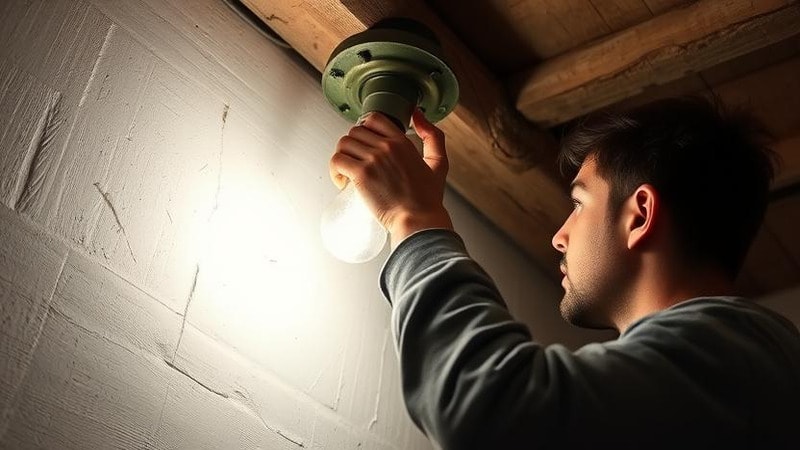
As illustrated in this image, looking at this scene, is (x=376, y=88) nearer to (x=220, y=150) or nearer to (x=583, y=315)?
(x=220, y=150)

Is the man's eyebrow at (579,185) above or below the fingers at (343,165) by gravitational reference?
above

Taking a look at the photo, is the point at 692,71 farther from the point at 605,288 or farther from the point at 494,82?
the point at 605,288

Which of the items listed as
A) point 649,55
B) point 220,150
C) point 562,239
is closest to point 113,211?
point 220,150

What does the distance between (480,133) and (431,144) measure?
0.26 metres

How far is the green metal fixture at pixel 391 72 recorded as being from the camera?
3.36 ft

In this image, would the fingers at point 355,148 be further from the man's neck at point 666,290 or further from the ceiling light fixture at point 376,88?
the man's neck at point 666,290

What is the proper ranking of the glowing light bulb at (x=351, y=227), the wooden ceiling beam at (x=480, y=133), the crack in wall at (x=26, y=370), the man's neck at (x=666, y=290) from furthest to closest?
the wooden ceiling beam at (x=480, y=133)
the glowing light bulb at (x=351, y=227)
the man's neck at (x=666, y=290)
the crack in wall at (x=26, y=370)

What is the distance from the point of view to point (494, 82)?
1.34m

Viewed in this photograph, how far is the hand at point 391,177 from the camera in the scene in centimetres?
87

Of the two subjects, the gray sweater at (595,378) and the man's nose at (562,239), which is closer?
the gray sweater at (595,378)

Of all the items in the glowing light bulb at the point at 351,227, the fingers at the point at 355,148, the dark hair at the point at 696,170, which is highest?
the dark hair at the point at 696,170

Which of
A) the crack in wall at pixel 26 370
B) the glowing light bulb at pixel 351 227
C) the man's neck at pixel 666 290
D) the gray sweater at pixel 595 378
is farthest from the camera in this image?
the glowing light bulb at pixel 351 227

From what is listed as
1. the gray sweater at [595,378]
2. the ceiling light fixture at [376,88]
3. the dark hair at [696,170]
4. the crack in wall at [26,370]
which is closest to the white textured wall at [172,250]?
the crack in wall at [26,370]

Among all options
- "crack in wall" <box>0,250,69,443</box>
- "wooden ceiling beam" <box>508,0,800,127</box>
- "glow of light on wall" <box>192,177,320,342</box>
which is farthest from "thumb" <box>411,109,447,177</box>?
"crack in wall" <box>0,250,69,443</box>
